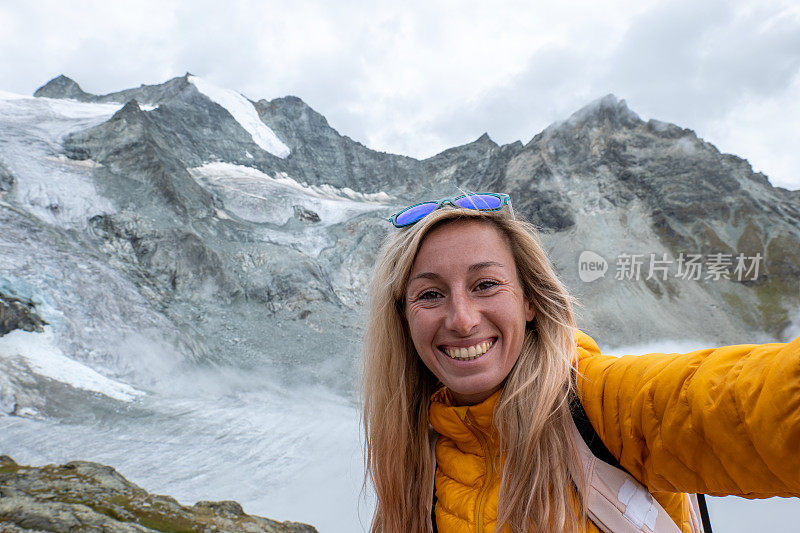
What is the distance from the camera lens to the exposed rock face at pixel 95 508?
6984 millimetres

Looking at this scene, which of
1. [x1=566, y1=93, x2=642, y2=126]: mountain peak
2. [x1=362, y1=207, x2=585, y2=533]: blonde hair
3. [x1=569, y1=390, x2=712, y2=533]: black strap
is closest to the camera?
[x1=569, y1=390, x2=712, y2=533]: black strap

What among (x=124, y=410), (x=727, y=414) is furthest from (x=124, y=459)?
(x=727, y=414)

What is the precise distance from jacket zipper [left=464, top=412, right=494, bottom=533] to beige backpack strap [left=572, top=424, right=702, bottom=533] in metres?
0.49

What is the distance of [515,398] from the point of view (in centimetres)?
228

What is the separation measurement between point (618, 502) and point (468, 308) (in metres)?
1.12

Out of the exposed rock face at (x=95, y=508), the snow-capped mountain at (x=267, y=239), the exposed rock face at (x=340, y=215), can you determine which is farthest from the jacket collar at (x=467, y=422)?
the exposed rock face at (x=340, y=215)

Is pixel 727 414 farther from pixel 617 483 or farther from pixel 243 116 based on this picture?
pixel 243 116

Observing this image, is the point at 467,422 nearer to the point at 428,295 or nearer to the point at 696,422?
the point at 428,295

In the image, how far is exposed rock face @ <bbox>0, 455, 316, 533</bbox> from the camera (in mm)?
6984

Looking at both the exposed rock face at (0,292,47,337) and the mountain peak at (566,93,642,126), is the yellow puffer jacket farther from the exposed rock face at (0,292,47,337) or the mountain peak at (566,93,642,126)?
the mountain peak at (566,93,642,126)

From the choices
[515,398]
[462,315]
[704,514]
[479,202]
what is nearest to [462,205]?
[479,202]

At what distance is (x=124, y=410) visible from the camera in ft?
61.2

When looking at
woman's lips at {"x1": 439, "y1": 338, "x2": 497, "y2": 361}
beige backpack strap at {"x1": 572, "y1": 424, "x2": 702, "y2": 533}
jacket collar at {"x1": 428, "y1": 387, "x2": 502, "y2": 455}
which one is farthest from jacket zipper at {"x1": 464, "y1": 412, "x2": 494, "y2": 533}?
beige backpack strap at {"x1": 572, "y1": 424, "x2": 702, "y2": 533}

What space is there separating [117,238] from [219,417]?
1937 centimetres
